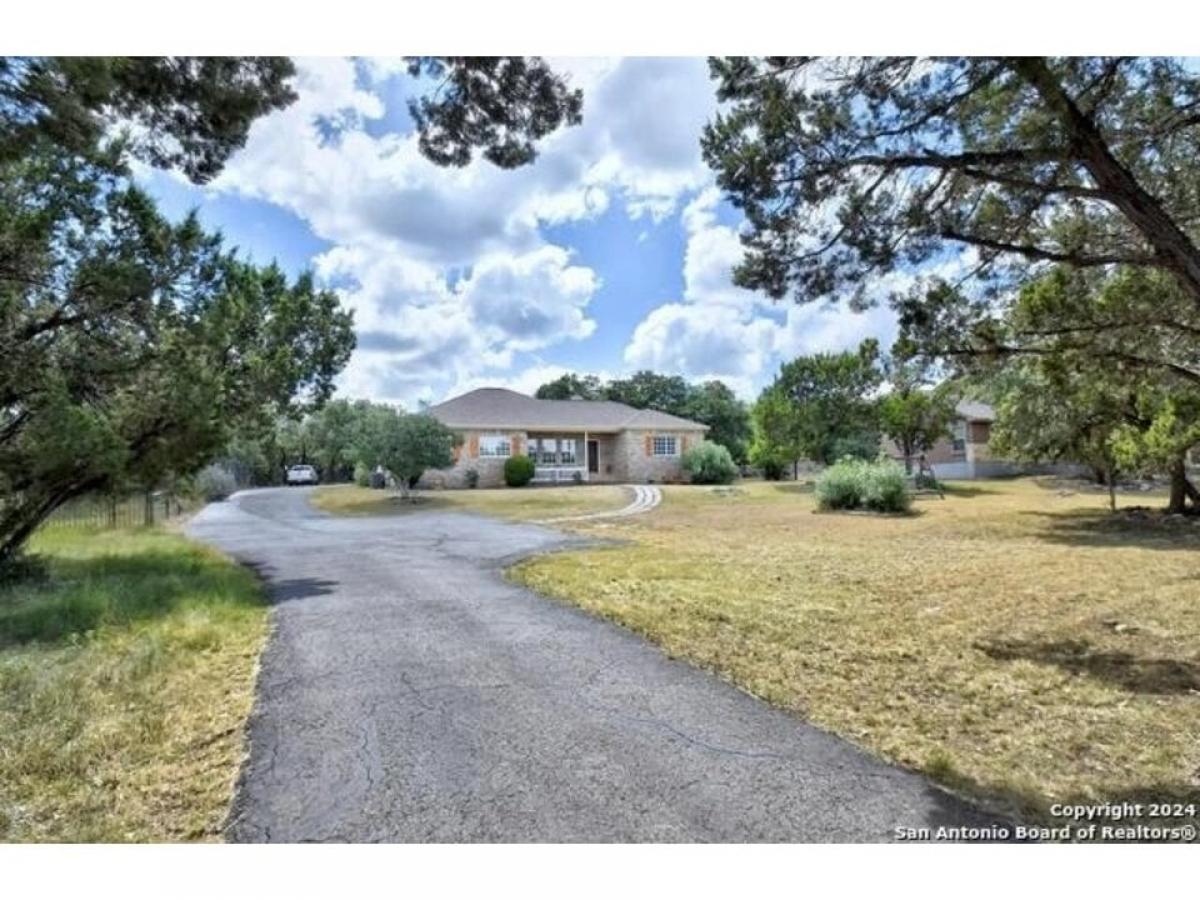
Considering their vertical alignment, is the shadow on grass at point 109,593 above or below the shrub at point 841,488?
below

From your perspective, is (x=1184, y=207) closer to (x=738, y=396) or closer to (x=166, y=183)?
(x=166, y=183)

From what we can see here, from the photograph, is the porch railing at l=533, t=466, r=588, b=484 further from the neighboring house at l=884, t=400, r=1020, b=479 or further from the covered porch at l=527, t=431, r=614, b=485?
the neighboring house at l=884, t=400, r=1020, b=479

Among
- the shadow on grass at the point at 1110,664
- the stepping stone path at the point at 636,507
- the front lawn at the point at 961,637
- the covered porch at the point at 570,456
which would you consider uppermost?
the covered porch at the point at 570,456

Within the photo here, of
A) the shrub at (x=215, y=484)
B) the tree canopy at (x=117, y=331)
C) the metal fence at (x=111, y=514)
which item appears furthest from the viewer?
the shrub at (x=215, y=484)

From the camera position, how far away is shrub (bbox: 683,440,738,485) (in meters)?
28.2

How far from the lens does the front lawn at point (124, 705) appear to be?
2617 millimetres

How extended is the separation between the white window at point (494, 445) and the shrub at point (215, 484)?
31.0ft

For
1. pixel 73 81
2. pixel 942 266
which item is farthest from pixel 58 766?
pixel 942 266

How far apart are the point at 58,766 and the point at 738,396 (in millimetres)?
40652

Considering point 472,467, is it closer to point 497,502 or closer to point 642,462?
point 497,502

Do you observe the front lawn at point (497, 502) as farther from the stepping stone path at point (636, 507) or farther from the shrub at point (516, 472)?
the shrub at point (516, 472)

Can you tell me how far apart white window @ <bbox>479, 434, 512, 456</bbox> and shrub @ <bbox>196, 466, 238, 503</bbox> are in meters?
9.46

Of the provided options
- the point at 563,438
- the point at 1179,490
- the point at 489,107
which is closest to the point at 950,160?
the point at 489,107

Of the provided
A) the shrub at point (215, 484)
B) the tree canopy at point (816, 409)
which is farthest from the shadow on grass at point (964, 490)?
the shrub at point (215, 484)
